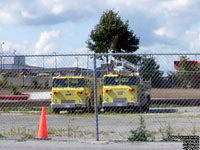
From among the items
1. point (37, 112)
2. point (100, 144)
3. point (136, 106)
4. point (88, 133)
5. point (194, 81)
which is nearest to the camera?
point (100, 144)

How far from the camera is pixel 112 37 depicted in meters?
35.1

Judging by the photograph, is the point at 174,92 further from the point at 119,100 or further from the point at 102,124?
the point at 119,100

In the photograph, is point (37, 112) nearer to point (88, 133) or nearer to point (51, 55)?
point (88, 133)

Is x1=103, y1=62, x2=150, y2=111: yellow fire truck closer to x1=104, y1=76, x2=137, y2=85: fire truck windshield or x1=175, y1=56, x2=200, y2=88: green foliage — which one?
x1=104, y1=76, x2=137, y2=85: fire truck windshield

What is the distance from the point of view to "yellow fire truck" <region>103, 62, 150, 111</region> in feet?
60.1

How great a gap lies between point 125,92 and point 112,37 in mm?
15904

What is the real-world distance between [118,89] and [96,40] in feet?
52.3

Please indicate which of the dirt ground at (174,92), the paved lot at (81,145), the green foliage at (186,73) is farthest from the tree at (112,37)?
the paved lot at (81,145)

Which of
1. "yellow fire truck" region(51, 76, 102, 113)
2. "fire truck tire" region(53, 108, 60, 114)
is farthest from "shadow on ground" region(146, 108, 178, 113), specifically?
"fire truck tire" region(53, 108, 60, 114)

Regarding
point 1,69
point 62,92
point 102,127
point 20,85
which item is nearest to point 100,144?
point 102,127

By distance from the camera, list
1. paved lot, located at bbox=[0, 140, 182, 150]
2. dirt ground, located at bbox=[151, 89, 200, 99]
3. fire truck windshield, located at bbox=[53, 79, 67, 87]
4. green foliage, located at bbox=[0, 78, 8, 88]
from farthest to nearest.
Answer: fire truck windshield, located at bbox=[53, 79, 67, 87] < green foliage, located at bbox=[0, 78, 8, 88] < dirt ground, located at bbox=[151, 89, 200, 99] < paved lot, located at bbox=[0, 140, 182, 150]

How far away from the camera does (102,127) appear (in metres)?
14.5

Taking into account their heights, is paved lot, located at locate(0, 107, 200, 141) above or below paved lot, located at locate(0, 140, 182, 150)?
above

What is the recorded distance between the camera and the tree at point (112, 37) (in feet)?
115
